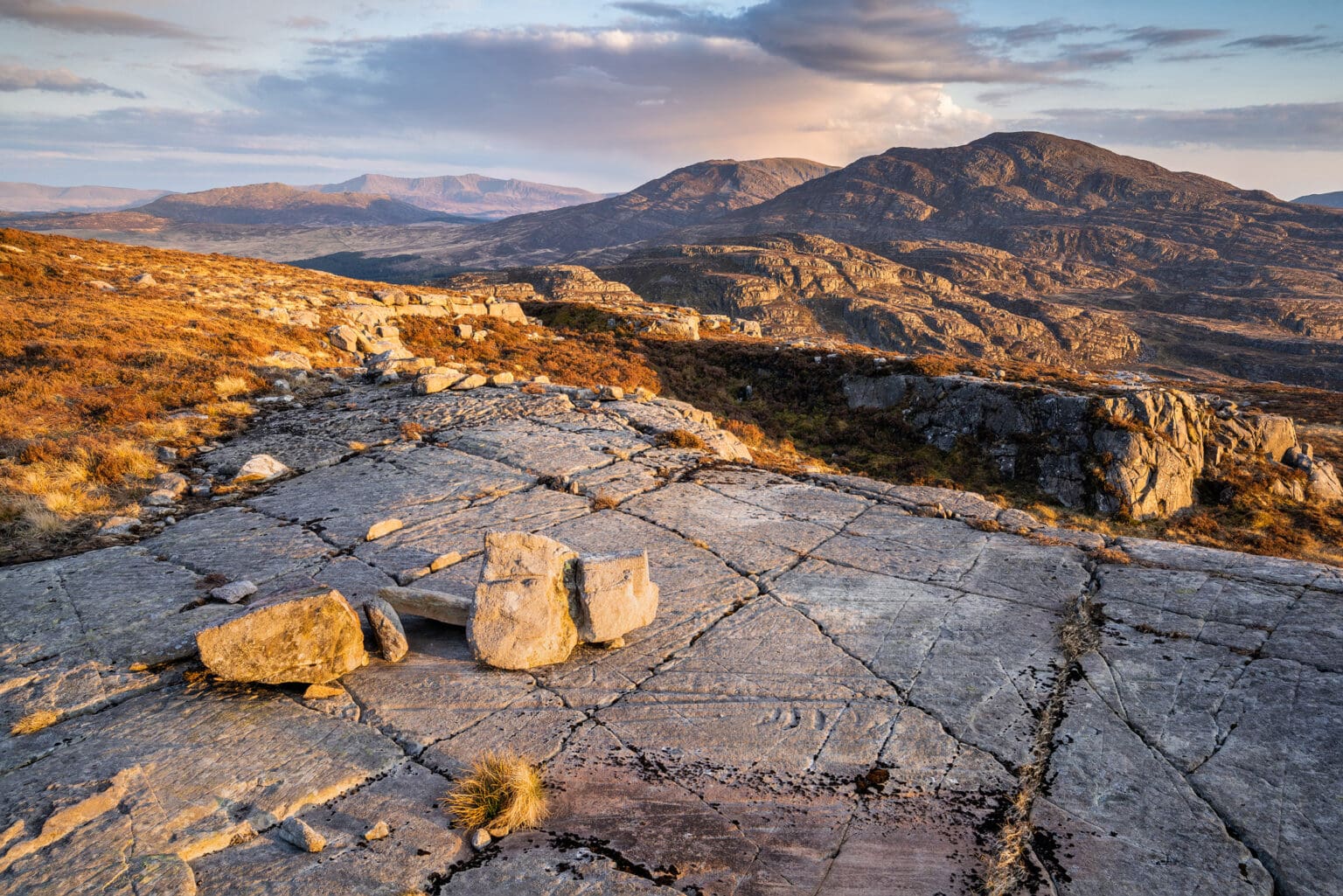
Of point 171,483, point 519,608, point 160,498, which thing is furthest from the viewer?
point 171,483

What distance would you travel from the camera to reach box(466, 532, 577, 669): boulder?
729cm

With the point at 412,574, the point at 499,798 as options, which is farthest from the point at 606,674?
the point at 412,574

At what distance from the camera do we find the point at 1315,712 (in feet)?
22.1

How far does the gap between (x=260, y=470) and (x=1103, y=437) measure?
30.2 meters

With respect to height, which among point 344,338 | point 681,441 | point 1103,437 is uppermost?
point 344,338

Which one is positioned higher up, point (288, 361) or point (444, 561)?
point (288, 361)

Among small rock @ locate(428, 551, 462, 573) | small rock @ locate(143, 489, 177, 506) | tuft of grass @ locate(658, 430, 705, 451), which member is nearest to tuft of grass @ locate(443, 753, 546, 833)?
small rock @ locate(428, 551, 462, 573)

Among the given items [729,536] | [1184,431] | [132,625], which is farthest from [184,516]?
[1184,431]

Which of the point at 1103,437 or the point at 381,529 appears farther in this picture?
the point at 1103,437

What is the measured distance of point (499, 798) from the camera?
5375mm

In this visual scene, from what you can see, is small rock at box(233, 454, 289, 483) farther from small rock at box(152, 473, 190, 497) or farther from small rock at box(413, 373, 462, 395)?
small rock at box(413, 373, 462, 395)

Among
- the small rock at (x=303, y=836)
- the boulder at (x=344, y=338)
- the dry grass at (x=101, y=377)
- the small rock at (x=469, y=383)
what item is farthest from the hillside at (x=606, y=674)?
the boulder at (x=344, y=338)

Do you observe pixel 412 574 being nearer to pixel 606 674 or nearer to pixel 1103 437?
pixel 606 674

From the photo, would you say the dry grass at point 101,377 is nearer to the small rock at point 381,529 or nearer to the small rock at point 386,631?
the small rock at point 381,529
